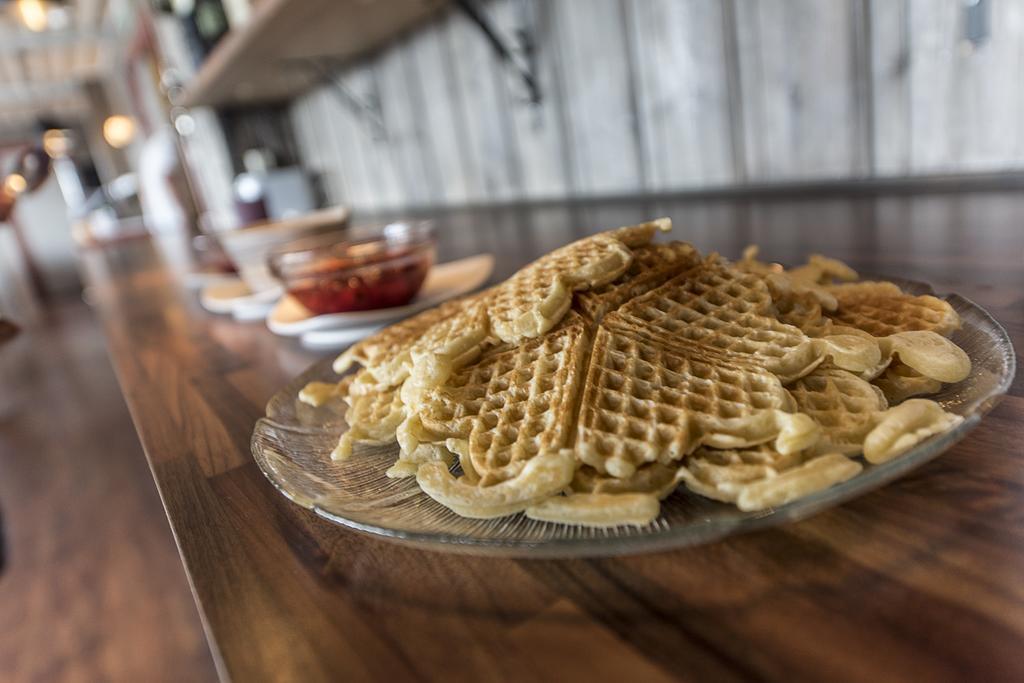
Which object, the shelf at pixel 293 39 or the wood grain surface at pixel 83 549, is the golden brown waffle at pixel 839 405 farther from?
the shelf at pixel 293 39

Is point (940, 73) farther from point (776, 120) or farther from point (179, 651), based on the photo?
point (179, 651)

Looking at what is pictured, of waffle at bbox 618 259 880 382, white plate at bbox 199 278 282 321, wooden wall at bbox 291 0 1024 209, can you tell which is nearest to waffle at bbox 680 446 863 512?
waffle at bbox 618 259 880 382

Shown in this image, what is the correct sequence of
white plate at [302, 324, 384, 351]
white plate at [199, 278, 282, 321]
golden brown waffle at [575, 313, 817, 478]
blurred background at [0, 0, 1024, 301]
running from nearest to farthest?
golden brown waffle at [575, 313, 817, 478] → white plate at [302, 324, 384, 351] → white plate at [199, 278, 282, 321] → blurred background at [0, 0, 1024, 301]

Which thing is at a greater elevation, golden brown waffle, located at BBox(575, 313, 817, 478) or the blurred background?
the blurred background

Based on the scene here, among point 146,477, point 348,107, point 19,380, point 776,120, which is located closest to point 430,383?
point 776,120

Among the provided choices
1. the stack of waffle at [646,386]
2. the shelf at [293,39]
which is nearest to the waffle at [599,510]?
the stack of waffle at [646,386]

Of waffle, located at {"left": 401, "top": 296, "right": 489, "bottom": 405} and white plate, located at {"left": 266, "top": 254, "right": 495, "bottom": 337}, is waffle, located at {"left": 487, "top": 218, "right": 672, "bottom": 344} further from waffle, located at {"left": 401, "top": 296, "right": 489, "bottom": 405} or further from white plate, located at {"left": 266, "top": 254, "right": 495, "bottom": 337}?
white plate, located at {"left": 266, "top": 254, "right": 495, "bottom": 337}

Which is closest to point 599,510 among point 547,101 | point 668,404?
point 668,404
